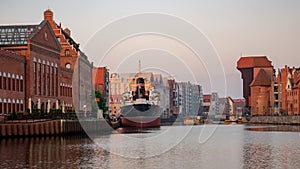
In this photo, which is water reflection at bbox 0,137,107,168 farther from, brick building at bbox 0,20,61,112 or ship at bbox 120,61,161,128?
ship at bbox 120,61,161,128

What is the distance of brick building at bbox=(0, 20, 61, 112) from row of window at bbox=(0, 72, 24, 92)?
215 centimetres

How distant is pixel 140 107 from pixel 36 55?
63.2 meters

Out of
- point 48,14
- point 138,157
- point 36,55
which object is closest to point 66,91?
point 36,55

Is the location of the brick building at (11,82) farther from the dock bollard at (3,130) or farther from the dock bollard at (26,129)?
the dock bollard at (3,130)

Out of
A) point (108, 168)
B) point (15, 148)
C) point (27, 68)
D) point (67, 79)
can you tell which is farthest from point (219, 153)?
point (67, 79)

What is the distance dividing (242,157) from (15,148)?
851 inches

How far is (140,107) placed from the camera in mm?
160250

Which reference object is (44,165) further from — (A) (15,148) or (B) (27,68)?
(B) (27,68)

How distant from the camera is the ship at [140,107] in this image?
151 metres

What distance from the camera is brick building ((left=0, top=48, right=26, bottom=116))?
85.8 meters

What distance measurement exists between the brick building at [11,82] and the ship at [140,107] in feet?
181

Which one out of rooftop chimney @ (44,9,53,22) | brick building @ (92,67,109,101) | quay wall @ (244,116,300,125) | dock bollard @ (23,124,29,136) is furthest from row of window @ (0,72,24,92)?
quay wall @ (244,116,300,125)

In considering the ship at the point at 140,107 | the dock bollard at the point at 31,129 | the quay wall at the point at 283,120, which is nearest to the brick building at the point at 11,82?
the dock bollard at the point at 31,129

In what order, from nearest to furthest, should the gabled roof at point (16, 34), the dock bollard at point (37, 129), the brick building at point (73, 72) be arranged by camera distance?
the dock bollard at point (37, 129), the gabled roof at point (16, 34), the brick building at point (73, 72)
